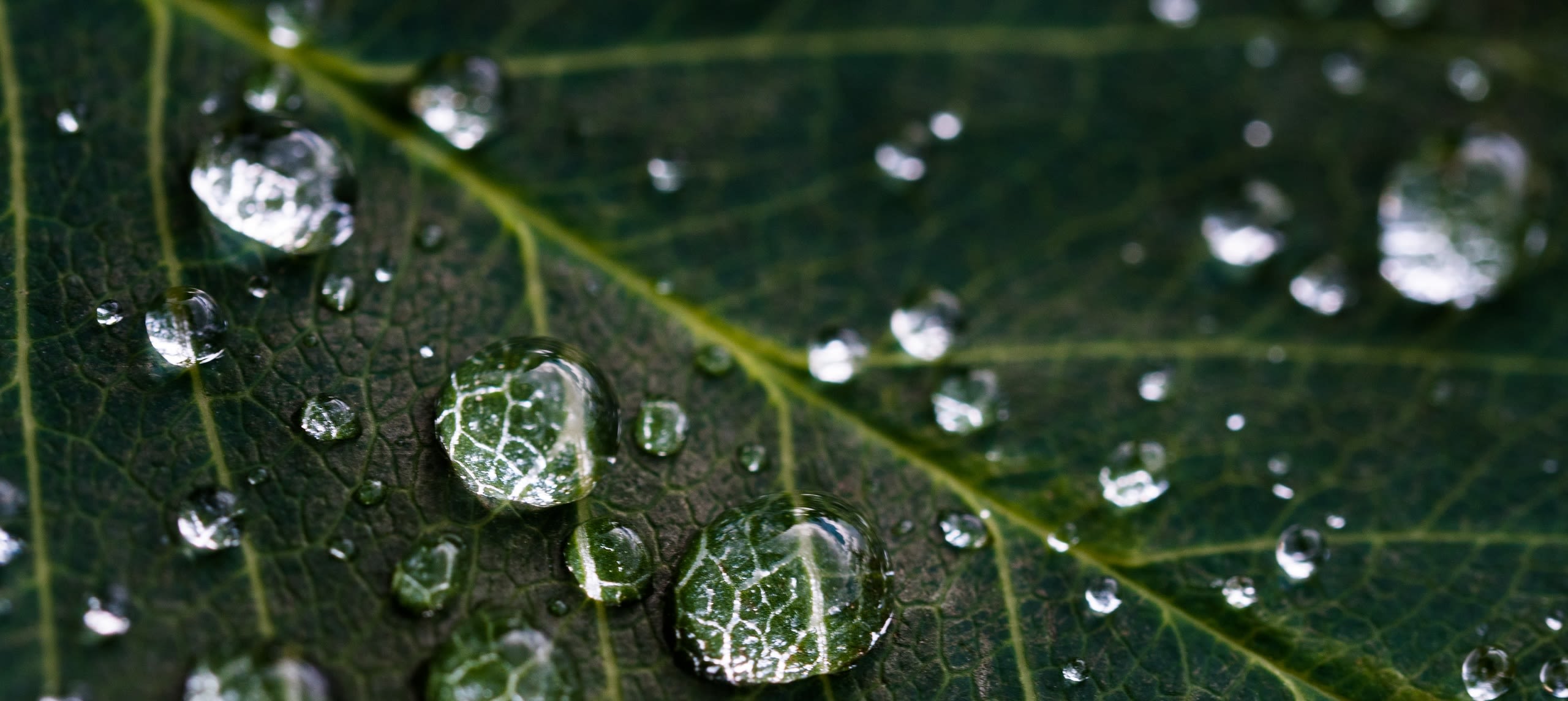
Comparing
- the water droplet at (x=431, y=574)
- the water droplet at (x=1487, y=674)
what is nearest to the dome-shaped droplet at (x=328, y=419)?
the water droplet at (x=431, y=574)

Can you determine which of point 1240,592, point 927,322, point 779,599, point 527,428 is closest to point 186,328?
point 527,428

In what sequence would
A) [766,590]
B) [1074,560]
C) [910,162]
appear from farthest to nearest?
[910,162]
[1074,560]
[766,590]

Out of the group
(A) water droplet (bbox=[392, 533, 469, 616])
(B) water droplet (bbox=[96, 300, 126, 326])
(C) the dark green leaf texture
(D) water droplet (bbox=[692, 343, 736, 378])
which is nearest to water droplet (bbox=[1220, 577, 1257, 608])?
(C) the dark green leaf texture

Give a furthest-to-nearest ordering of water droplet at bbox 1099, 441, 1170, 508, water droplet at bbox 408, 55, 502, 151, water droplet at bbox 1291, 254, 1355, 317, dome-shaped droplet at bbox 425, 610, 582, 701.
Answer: water droplet at bbox 1291, 254, 1355, 317 < water droplet at bbox 408, 55, 502, 151 < water droplet at bbox 1099, 441, 1170, 508 < dome-shaped droplet at bbox 425, 610, 582, 701

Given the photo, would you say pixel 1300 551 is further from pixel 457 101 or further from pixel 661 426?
pixel 457 101

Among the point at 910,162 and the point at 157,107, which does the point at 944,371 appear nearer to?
the point at 910,162

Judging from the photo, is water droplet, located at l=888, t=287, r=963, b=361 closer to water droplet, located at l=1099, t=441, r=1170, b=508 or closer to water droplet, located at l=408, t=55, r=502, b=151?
water droplet, located at l=1099, t=441, r=1170, b=508

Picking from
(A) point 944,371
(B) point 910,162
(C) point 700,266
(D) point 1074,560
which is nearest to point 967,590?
(D) point 1074,560
